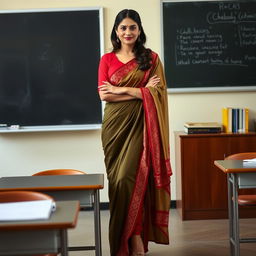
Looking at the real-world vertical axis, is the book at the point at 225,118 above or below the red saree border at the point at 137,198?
above

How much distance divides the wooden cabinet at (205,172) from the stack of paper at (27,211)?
294 cm

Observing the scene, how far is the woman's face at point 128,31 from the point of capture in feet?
12.2

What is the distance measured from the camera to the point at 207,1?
210 inches

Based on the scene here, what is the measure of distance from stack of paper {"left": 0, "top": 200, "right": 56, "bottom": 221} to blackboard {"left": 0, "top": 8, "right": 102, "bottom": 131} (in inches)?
123

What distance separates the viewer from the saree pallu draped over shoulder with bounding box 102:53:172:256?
12.0ft

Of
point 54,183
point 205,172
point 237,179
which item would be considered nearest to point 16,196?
point 54,183

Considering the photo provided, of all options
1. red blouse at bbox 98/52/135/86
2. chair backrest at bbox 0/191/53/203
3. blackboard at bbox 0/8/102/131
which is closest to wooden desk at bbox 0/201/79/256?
chair backrest at bbox 0/191/53/203

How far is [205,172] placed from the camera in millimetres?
5074

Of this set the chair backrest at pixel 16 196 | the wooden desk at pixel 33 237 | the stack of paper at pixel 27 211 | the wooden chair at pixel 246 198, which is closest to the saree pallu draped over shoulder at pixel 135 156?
the wooden chair at pixel 246 198

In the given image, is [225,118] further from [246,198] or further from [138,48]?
[138,48]

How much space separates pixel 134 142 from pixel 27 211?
1.63 metres

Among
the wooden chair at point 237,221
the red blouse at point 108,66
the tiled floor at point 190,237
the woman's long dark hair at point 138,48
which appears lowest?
the tiled floor at point 190,237

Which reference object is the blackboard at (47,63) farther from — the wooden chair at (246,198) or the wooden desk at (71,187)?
the wooden desk at (71,187)

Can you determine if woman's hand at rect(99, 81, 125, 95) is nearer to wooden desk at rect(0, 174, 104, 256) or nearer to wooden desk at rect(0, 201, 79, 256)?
wooden desk at rect(0, 174, 104, 256)
